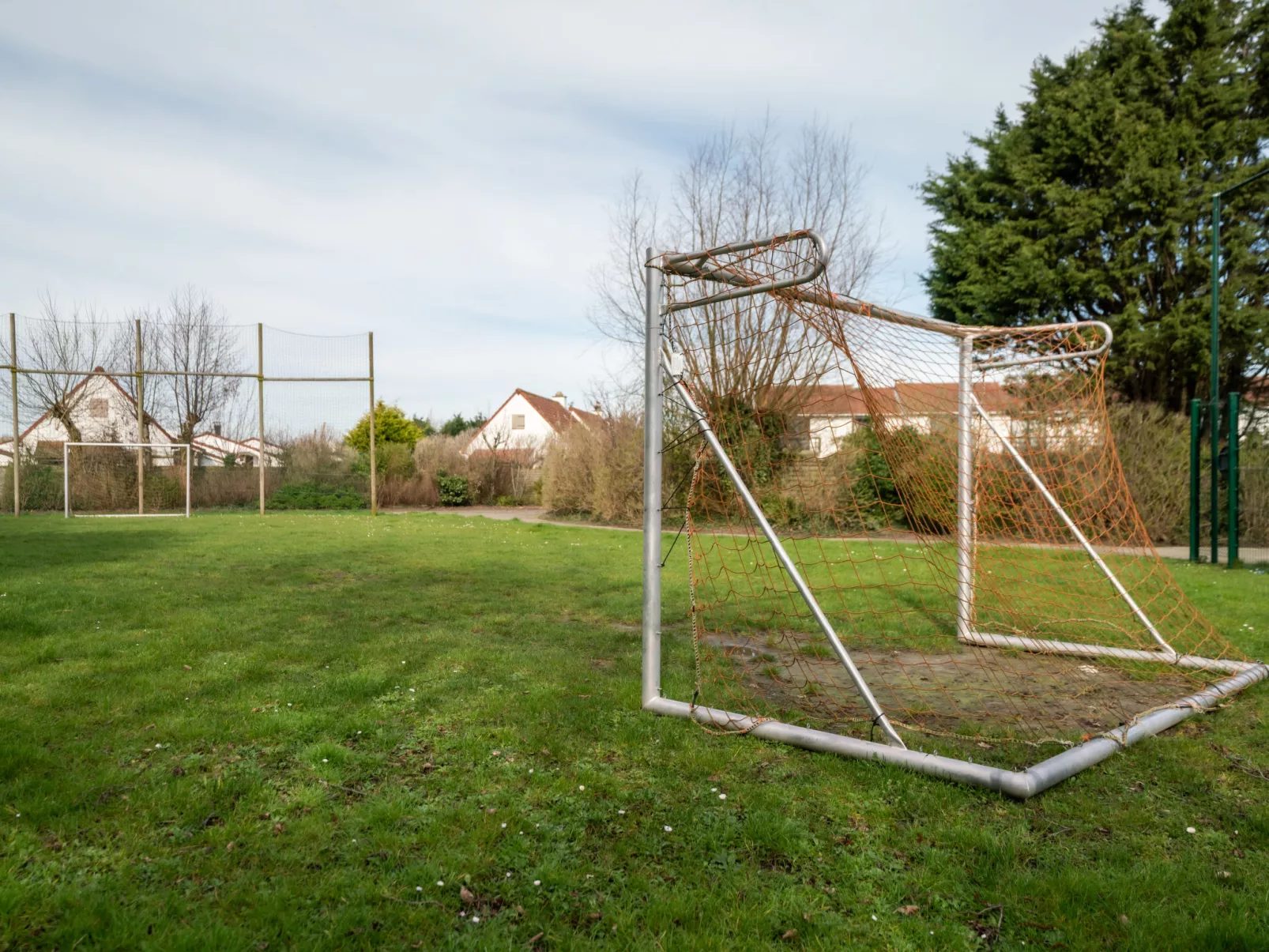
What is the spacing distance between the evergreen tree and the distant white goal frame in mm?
16716

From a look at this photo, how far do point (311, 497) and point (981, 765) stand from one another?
17976mm

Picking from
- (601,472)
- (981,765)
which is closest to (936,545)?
(981,765)

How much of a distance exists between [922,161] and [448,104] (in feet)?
41.2

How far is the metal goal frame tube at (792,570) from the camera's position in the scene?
134 inches

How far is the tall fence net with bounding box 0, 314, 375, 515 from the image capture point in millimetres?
16922

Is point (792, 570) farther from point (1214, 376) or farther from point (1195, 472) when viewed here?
point (1214, 376)

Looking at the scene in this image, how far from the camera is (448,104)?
8.56m

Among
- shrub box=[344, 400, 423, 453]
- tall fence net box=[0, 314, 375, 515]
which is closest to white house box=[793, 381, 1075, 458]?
tall fence net box=[0, 314, 375, 515]

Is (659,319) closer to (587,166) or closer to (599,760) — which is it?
(599,760)

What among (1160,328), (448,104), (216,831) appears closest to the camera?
(216,831)

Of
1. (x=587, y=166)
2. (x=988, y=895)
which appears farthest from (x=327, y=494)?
(x=988, y=895)

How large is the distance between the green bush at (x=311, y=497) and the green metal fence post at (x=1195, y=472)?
643 inches

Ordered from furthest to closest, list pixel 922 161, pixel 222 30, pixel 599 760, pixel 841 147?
pixel 922 161 < pixel 841 147 < pixel 222 30 < pixel 599 760

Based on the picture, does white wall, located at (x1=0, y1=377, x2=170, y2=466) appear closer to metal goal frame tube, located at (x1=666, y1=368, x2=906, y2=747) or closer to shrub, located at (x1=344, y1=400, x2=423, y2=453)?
shrub, located at (x1=344, y1=400, x2=423, y2=453)
